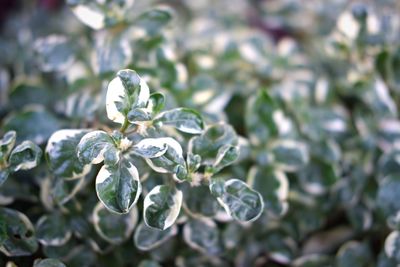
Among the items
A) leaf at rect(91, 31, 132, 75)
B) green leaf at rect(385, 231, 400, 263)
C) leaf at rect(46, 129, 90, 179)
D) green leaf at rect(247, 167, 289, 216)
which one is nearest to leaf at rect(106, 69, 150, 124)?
leaf at rect(46, 129, 90, 179)

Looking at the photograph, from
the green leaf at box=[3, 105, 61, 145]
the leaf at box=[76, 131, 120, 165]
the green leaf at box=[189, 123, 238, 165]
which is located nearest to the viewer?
the leaf at box=[76, 131, 120, 165]

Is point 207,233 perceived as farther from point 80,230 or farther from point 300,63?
point 300,63

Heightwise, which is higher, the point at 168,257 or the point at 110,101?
the point at 110,101

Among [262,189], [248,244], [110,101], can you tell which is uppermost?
[110,101]

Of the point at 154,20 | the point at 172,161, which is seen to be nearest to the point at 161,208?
the point at 172,161

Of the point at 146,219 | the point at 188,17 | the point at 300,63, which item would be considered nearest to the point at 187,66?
the point at 300,63

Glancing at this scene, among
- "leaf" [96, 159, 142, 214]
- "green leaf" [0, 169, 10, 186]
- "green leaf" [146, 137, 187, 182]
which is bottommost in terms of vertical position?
"green leaf" [0, 169, 10, 186]

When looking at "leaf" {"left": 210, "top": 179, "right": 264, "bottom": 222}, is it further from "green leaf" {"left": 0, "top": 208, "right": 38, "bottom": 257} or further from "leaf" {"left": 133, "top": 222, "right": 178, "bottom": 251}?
"green leaf" {"left": 0, "top": 208, "right": 38, "bottom": 257}

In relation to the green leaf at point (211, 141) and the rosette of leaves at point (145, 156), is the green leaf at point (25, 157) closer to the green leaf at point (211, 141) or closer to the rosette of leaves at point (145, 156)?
the rosette of leaves at point (145, 156)
